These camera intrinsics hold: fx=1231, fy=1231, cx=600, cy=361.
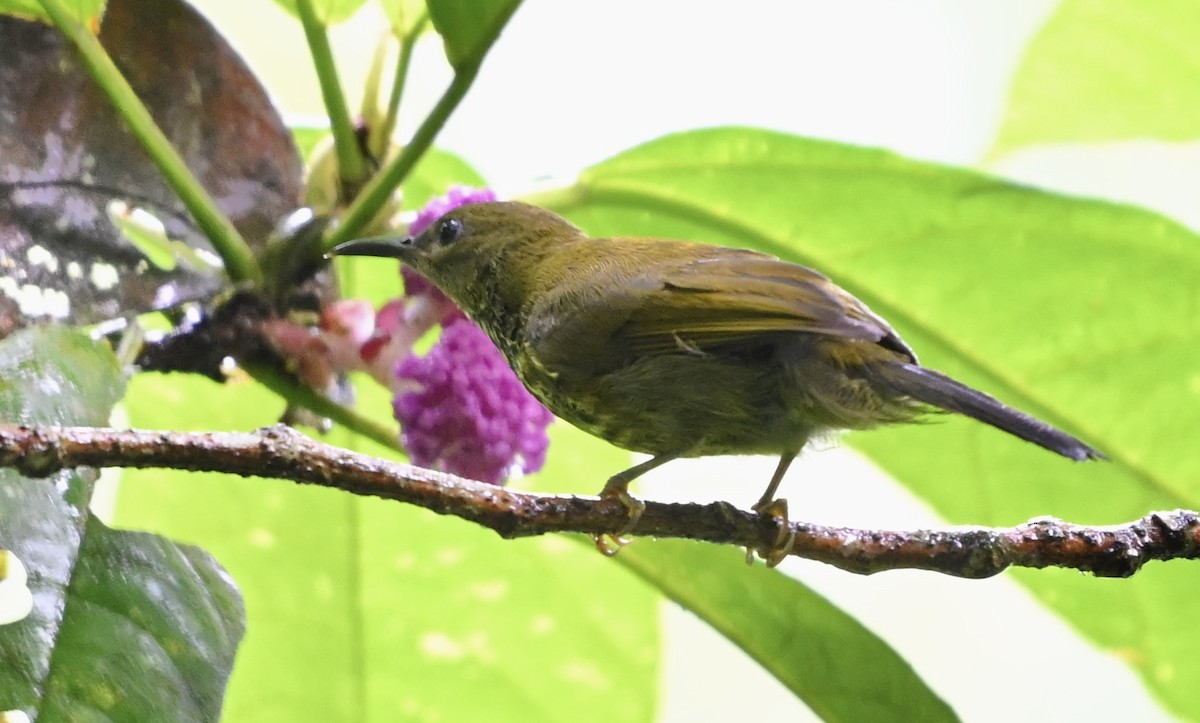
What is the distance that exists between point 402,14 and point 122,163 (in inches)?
17.1

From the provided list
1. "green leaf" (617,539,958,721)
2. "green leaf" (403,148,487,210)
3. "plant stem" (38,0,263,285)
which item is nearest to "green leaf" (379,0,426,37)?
"plant stem" (38,0,263,285)

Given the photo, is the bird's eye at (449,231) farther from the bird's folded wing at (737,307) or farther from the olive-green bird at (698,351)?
the bird's folded wing at (737,307)

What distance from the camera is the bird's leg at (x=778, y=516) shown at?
1.33m

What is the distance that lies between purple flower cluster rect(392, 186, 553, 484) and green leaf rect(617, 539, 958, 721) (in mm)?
225

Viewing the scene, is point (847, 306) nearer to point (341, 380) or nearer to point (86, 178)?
point (341, 380)

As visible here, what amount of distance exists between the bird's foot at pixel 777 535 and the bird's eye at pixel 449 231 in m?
0.61

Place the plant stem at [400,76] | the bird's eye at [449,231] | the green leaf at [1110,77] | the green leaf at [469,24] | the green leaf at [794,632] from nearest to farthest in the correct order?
1. the green leaf at [469,24]
2. the green leaf at [794,632]
3. the plant stem at [400,76]
4. the bird's eye at [449,231]
5. the green leaf at [1110,77]

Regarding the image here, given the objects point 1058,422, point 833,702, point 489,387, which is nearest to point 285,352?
point 489,387

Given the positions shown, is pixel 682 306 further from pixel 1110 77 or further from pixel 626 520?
pixel 1110 77

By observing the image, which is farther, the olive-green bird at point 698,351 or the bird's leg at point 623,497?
the olive-green bird at point 698,351

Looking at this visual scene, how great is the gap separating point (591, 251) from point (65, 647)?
0.99 metres

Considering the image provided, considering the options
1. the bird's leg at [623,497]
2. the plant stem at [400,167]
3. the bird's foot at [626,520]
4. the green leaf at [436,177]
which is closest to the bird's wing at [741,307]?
the bird's leg at [623,497]

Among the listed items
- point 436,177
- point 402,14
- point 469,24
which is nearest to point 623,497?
point 469,24

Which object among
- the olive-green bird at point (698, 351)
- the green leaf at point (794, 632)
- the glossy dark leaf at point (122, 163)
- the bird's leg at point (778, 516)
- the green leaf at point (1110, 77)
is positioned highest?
the green leaf at point (1110, 77)
